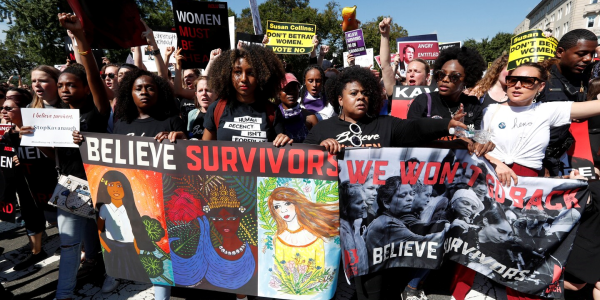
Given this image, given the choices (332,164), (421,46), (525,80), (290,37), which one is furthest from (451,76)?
(290,37)

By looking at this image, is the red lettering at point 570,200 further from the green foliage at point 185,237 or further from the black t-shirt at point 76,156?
the black t-shirt at point 76,156

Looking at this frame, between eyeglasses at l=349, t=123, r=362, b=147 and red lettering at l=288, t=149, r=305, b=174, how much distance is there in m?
0.41

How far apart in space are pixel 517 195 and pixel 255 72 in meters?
2.27

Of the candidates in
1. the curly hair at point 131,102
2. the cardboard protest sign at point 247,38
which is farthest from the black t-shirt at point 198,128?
the cardboard protest sign at point 247,38

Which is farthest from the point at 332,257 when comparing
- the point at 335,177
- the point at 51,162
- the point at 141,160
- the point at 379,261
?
the point at 51,162

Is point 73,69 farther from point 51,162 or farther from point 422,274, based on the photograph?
point 422,274

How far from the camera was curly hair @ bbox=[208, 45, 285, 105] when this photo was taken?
9.08 feet

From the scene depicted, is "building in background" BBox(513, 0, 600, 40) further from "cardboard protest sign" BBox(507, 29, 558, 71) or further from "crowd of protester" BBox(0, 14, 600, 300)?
"crowd of protester" BBox(0, 14, 600, 300)

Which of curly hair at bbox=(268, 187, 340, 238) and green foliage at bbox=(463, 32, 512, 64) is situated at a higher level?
green foliage at bbox=(463, 32, 512, 64)

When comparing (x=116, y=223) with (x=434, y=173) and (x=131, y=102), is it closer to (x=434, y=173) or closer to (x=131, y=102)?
(x=131, y=102)

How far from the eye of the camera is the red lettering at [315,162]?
2.25m

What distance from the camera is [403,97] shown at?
14.3ft

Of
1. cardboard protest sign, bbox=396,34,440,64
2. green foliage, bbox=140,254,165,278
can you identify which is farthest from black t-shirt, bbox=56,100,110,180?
cardboard protest sign, bbox=396,34,440,64

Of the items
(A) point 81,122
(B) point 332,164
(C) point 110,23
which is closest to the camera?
(B) point 332,164
